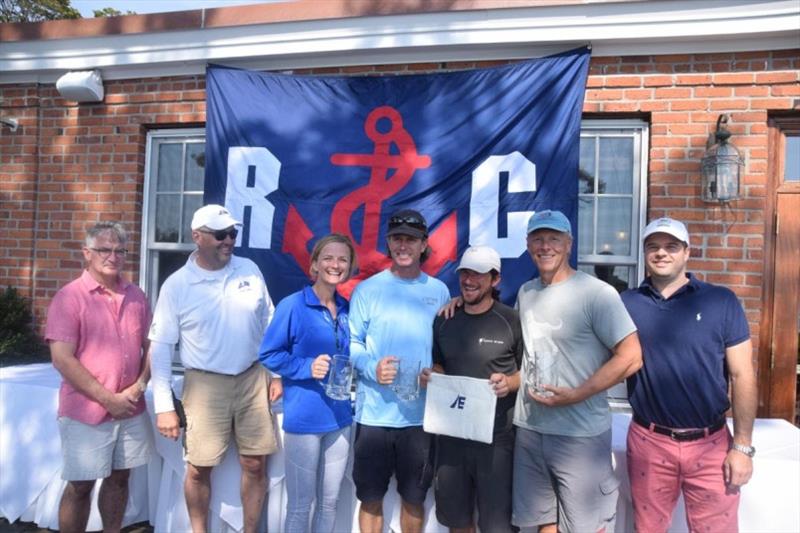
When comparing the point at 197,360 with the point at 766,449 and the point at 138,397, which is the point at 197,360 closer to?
the point at 138,397

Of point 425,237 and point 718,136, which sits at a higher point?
point 718,136

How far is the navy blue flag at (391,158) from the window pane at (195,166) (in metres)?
0.44

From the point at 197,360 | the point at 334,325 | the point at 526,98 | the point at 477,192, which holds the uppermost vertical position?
the point at 526,98

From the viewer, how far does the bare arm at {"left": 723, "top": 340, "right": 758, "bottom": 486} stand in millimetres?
2354

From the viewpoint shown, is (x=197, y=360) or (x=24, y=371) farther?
(x=24, y=371)

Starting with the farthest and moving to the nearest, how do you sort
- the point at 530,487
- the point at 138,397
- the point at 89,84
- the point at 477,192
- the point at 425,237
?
the point at 89,84 → the point at 477,192 → the point at 138,397 → the point at 425,237 → the point at 530,487

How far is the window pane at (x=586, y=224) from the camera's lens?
162 inches

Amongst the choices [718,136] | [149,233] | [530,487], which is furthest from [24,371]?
[718,136]

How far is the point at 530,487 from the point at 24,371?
371 centimetres

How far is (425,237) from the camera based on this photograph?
2.75 metres

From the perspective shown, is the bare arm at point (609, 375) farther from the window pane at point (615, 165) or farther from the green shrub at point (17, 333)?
the green shrub at point (17, 333)

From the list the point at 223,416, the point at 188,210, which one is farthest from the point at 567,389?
the point at 188,210

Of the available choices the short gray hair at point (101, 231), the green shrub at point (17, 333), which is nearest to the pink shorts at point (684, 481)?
the short gray hair at point (101, 231)

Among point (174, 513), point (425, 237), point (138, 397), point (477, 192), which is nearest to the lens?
point (425, 237)
